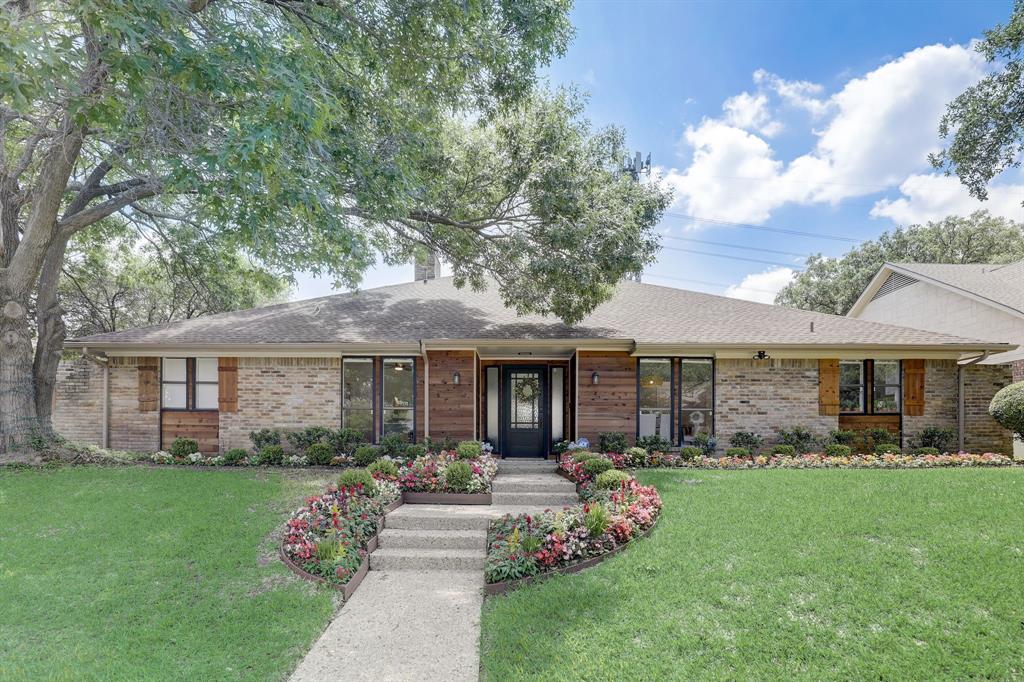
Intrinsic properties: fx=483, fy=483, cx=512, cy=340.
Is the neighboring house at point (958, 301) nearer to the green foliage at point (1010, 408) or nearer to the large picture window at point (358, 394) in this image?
the green foliage at point (1010, 408)

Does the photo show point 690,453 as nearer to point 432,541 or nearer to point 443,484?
point 443,484

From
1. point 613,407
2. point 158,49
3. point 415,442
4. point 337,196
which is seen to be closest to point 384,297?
point 415,442

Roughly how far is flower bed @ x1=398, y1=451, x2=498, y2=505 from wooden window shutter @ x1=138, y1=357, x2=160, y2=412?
7040mm

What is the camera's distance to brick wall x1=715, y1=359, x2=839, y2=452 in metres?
10.6

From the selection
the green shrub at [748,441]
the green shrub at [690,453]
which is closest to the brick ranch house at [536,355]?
the green shrub at [748,441]

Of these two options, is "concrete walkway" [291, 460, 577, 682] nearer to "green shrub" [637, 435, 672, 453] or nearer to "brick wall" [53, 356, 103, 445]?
"green shrub" [637, 435, 672, 453]

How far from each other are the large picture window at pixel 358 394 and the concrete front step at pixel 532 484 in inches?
145

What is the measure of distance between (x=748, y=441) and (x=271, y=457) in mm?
10082

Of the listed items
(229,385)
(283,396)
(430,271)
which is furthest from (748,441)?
(229,385)

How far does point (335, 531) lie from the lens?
559cm

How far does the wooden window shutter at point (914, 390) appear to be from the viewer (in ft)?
35.4

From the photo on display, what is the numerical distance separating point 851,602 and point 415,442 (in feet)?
27.2

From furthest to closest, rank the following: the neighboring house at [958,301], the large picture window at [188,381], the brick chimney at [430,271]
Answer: the brick chimney at [430,271], the neighboring house at [958,301], the large picture window at [188,381]

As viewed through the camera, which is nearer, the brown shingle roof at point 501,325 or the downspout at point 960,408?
the brown shingle roof at point 501,325
